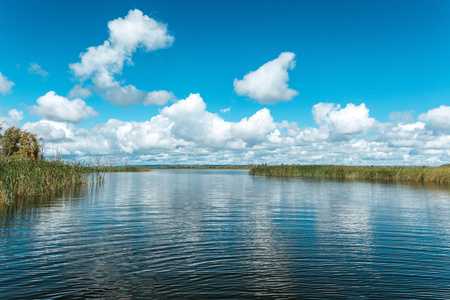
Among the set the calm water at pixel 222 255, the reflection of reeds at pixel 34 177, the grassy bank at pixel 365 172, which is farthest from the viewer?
the grassy bank at pixel 365 172

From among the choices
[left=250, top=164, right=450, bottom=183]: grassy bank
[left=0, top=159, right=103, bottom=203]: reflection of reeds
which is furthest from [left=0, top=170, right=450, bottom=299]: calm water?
[left=250, top=164, right=450, bottom=183]: grassy bank

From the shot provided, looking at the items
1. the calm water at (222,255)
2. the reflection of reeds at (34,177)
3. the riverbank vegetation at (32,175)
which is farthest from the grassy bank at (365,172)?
the reflection of reeds at (34,177)

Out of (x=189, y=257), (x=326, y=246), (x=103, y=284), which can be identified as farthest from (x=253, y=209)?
(x=103, y=284)

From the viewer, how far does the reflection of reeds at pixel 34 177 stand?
70.9 feet

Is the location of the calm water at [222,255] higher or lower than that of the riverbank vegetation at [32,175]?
lower

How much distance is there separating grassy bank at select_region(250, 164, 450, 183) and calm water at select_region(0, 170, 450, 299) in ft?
152

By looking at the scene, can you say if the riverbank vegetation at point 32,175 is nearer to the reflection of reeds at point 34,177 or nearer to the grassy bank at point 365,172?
the reflection of reeds at point 34,177

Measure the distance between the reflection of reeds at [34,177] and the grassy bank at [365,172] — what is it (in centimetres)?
5796

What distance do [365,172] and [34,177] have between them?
219 ft

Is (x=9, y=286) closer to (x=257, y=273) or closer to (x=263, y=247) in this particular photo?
(x=257, y=273)

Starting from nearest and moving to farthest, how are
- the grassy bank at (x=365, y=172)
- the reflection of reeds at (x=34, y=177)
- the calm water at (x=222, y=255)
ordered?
the calm water at (x=222, y=255) < the reflection of reeds at (x=34, y=177) < the grassy bank at (x=365, y=172)

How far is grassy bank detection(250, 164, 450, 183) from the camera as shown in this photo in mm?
58469

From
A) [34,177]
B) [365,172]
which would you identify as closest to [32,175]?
[34,177]

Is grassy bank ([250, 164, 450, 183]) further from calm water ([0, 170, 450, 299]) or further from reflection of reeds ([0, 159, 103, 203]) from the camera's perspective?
reflection of reeds ([0, 159, 103, 203])
